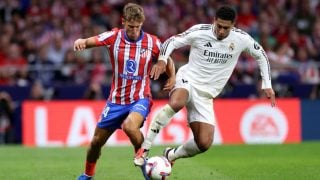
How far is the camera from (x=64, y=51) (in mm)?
21172

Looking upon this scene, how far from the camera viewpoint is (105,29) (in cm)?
2219

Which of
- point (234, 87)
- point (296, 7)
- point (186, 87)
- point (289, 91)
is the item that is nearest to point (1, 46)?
point (234, 87)

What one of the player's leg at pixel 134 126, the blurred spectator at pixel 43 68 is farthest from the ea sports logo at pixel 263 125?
the player's leg at pixel 134 126

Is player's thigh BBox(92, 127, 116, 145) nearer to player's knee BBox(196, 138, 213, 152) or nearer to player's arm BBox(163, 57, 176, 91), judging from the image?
player's arm BBox(163, 57, 176, 91)

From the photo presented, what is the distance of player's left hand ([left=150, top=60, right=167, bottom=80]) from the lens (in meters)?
10.2

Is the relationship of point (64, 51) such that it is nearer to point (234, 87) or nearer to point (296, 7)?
point (234, 87)

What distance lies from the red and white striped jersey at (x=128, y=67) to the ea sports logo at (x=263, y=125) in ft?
30.5

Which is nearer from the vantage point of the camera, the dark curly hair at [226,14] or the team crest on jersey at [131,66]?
the team crest on jersey at [131,66]

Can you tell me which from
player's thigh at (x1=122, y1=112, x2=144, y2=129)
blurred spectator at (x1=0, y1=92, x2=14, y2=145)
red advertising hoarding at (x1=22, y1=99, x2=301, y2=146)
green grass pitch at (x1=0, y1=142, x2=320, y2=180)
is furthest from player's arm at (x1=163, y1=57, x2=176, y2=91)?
blurred spectator at (x1=0, y1=92, x2=14, y2=145)

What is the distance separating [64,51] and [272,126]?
17.6ft

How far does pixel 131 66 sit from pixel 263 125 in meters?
9.60

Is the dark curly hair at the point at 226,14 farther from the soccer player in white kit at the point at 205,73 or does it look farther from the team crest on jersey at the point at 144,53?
the team crest on jersey at the point at 144,53

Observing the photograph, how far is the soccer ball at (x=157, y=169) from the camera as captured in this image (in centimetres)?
984

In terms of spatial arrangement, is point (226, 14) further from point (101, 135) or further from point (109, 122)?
point (101, 135)
